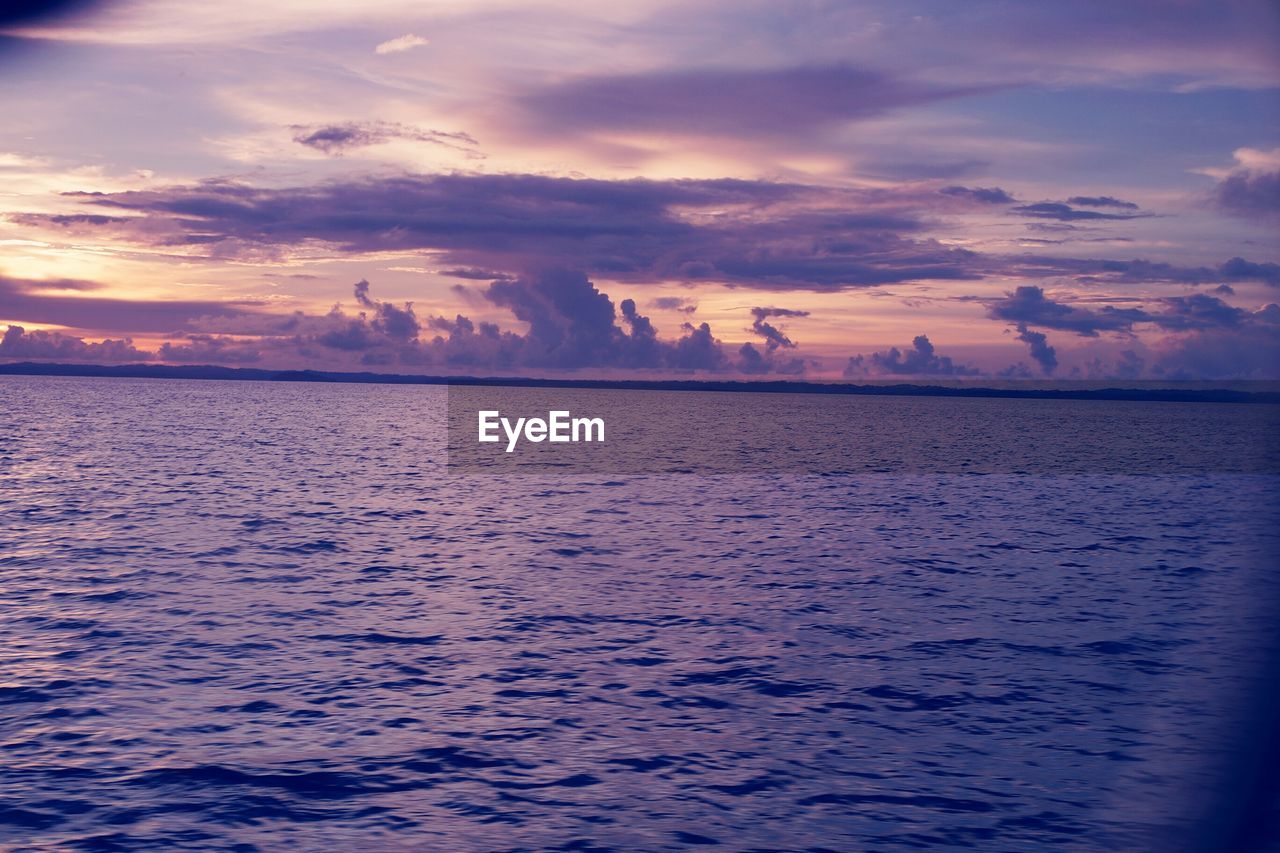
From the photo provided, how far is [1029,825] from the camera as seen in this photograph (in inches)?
614

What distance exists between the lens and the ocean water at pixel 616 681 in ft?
51.6

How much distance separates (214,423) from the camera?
16462 cm

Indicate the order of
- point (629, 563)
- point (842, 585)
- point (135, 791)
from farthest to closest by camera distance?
point (629, 563) → point (842, 585) → point (135, 791)

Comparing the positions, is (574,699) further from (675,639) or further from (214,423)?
(214,423)

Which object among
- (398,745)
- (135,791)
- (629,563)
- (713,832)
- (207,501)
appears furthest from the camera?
(207,501)

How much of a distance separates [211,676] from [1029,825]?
56.9 ft

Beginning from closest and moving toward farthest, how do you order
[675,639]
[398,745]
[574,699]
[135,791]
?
[135,791], [398,745], [574,699], [675,639]

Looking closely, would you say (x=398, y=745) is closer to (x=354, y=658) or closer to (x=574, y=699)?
(x=574, y=699)

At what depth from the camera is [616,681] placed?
22.6 m

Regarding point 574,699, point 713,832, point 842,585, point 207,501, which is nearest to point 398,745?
point 574,699

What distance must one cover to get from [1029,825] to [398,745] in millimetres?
10994

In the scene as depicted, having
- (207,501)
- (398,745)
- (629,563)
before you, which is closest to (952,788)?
(398,745)

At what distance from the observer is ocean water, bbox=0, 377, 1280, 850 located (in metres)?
15.7

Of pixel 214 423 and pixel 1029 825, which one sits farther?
pixel 214 423
